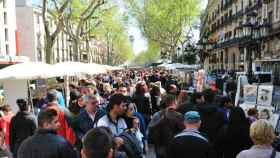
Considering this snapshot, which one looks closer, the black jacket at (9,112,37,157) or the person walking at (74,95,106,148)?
the person walking at (74,95,106,148)

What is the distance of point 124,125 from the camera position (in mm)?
4715

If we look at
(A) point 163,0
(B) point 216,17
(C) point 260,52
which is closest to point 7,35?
(A) point 163,0

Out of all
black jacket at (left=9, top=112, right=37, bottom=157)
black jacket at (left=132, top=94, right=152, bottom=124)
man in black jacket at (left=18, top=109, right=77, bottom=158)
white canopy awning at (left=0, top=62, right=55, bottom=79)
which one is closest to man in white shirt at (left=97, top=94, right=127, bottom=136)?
man in black jacket at (left=18, top=109, right=77, bottom=158)

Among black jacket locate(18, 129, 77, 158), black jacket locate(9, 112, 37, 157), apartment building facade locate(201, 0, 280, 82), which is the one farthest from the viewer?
apartment building facade locate(201, 0, 280, 82)

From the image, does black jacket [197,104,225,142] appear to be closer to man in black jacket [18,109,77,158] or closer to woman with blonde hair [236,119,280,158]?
woman with blonde hair [236,119,280,158]

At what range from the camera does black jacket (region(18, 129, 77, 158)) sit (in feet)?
12.0

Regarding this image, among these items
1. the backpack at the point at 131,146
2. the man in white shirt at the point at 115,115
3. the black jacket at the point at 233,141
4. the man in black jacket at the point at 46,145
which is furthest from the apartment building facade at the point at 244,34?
the man in black jacket at the point at 46,145

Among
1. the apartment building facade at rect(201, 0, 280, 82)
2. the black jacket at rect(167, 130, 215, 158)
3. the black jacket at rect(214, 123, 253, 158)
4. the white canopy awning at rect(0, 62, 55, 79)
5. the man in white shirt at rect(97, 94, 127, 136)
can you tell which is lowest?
the black jacket at rect(214, 123, 253, 158)

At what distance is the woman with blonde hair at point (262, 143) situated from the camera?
12.2ft

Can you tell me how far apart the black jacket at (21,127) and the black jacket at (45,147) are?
2.52 meters

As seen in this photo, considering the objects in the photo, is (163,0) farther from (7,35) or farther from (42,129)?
(42,129)

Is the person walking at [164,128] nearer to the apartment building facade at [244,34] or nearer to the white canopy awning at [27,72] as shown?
the white canopy awning at [27,72]

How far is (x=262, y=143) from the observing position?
3.79m

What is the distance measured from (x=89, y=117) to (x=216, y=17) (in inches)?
1820
